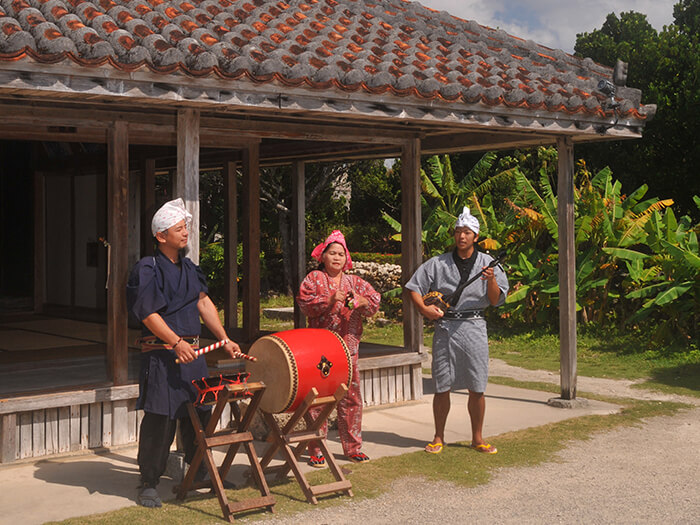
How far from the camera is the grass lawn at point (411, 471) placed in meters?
5.35

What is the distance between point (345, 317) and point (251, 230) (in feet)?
12.4

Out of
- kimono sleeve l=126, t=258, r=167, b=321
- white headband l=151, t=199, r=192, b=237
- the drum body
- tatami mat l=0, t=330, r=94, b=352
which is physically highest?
white headband l=151, t=199, r=192, b=237

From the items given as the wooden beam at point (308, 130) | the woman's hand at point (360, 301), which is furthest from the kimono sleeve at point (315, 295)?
the wooden beam at point (308, 130)

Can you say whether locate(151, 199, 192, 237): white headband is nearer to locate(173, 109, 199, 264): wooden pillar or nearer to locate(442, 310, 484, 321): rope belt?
locate(173, 109, 199, 264): wooden pillar

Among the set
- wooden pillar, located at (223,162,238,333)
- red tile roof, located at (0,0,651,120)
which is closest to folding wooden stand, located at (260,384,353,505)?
red tile roof, located at (0,0,651,120)

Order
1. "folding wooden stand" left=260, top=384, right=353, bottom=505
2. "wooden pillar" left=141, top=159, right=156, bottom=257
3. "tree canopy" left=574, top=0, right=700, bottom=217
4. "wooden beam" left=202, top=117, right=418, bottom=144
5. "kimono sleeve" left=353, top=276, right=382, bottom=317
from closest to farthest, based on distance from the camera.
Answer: "folding wooden stand" left=260, top=384, right=353, bottom=505, "kimono sleeve" left=353, top=276, right=382, bottom=317, "wooden beam" left=202, top=117, right=418, bottom=144, "wooden pillar" left=141, top=159, right=156, bottom=257, "tree canopy" left=574, top=0, right=700, bottom=217

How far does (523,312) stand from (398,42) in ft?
27.2

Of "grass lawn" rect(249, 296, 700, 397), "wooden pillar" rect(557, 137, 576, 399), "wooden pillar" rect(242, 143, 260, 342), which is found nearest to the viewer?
"wooden pillar" rect(557, 137, 576, 399)

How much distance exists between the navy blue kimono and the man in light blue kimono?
1.95 metres

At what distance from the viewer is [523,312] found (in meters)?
15.8

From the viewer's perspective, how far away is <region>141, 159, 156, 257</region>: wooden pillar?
469 inches

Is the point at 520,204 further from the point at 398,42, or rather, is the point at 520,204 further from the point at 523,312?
the point at 398,42

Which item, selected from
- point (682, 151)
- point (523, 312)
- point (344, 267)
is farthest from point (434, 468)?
point (682, 151)

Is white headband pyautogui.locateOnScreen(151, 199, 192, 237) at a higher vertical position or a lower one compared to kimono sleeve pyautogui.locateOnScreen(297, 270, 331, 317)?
higher
